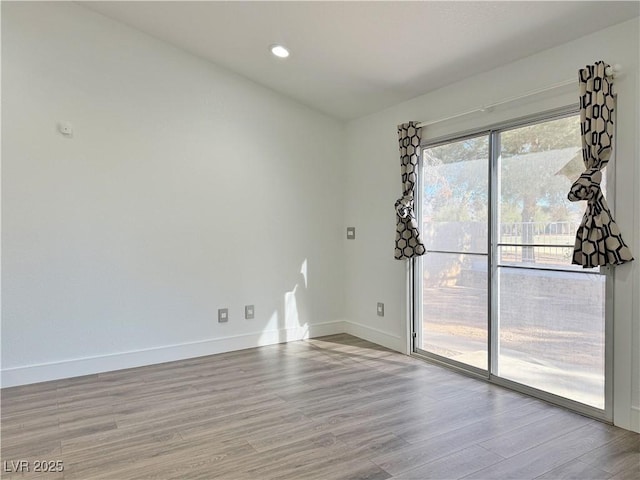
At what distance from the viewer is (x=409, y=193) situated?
404cm

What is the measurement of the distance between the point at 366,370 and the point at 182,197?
239 centimetres

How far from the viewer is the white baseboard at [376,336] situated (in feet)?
14.3

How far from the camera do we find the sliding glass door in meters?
2.92

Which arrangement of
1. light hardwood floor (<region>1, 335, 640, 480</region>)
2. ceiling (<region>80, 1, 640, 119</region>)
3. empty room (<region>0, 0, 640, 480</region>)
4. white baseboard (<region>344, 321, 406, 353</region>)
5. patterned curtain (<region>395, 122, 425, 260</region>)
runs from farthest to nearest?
white baseboard (<region>344, 321, 406, 353</region>) < patterned curtain (<region>395, 122, 425, 260</region>) < ceiling (<region>80, 1, 640, 119</region>) < empty room (<region>0, 0, 640, 480</region>) < light hardwood floor (<region>1, 335, 640, 480</region>)

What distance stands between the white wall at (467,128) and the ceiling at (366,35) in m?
0.11

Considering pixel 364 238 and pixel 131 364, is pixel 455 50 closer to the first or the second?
pixel 364 238

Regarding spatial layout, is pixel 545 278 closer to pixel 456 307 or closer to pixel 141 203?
pixel 456 307

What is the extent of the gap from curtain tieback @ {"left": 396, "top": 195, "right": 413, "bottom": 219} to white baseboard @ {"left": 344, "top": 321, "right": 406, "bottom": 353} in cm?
127

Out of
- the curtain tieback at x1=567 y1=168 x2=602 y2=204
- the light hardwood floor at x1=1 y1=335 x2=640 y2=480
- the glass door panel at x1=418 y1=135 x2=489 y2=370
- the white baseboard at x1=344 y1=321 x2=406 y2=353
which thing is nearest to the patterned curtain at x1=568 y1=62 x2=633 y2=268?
the curtain tieback at x1=567 y1=168 x2=602 y2=204

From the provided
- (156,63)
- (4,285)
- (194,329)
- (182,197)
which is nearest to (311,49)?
(156,63)

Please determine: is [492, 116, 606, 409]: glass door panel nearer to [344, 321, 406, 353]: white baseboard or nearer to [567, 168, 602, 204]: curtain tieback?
[567, 168, 602, 204]: curtain tieback

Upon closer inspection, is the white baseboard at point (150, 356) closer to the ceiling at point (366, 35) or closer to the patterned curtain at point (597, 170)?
the ceiling at point (366, 35)

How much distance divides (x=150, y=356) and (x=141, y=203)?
4.70 ft

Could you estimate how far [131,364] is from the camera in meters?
3.87
